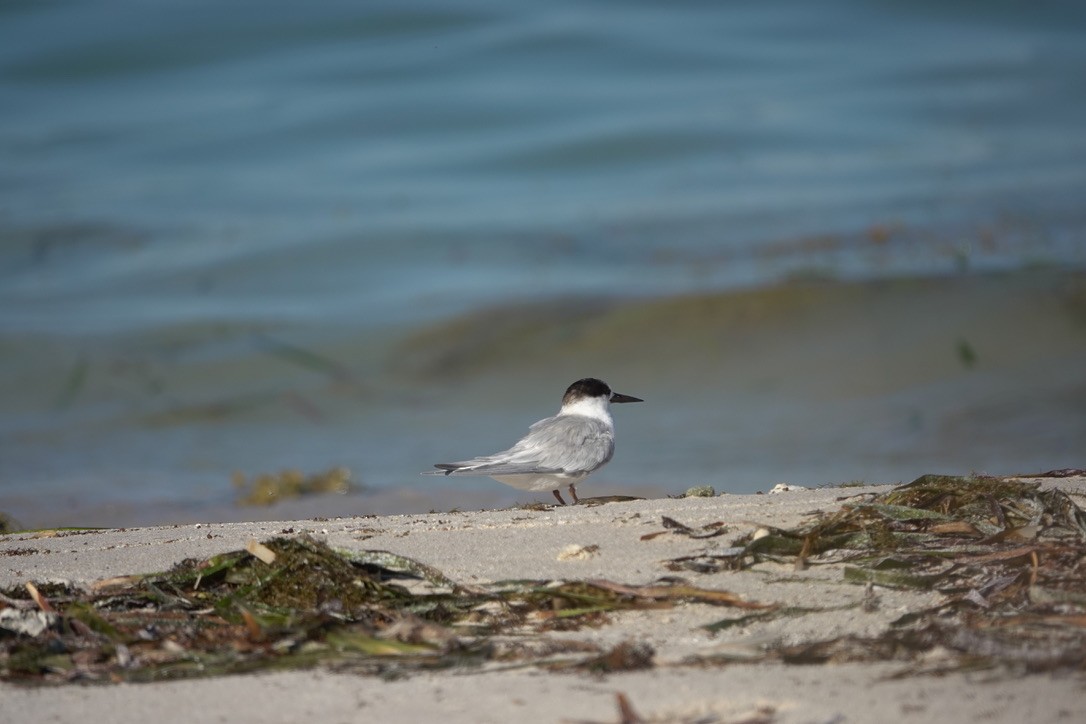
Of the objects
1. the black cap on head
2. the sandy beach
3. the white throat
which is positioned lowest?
the sandy beach

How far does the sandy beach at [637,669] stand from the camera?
233 cm

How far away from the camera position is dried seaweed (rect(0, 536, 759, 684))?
2.74 meters

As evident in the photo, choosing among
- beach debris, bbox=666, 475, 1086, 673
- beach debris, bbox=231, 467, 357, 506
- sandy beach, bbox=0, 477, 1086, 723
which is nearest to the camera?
sandy beach, bbox=0, 477, 1086, 723

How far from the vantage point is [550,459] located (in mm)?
5098

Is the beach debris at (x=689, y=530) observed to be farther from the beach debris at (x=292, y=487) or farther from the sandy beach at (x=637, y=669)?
the beach debris at (x=292, y=487)

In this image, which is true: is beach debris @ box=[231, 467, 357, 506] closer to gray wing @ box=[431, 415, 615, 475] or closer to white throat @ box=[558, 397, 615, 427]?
white throat @ box=[558, 397, 615, 427]

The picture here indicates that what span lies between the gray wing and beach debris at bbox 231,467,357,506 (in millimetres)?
1920

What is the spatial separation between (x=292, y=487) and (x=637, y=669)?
15.0 ft

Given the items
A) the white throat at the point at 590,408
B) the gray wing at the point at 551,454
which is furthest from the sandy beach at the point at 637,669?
the white throat at the point at 590,408

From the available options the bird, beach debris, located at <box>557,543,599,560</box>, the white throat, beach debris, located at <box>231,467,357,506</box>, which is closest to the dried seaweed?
beach debris, located at <box>557,543,599,560</box>

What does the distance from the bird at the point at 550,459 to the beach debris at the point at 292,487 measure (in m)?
1.90

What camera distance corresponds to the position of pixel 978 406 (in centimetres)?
855

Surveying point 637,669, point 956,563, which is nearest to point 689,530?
point 956,563

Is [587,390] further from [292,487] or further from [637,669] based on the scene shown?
[637,669]
